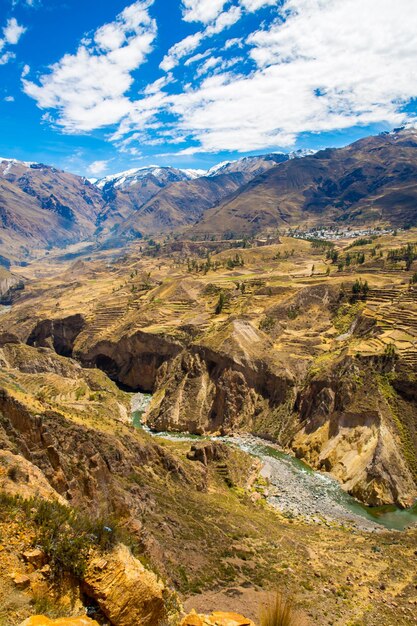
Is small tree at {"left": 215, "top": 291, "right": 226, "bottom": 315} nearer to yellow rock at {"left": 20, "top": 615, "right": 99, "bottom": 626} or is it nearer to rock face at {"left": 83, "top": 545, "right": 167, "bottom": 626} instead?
rock face at {"left": 83, "top": 545, "right": 167, "bottom": 626}

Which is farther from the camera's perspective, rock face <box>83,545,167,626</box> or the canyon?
the canyon

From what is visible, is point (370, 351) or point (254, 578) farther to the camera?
point (370, 351)

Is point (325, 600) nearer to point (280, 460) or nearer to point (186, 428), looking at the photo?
point (280, 460)

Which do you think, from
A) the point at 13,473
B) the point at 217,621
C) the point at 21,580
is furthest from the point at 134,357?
the point at 217,621

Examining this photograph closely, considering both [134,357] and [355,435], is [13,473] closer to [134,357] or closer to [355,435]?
[355,435]

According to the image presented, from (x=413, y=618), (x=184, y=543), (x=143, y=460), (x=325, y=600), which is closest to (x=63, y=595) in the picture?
(x=184, y=543)

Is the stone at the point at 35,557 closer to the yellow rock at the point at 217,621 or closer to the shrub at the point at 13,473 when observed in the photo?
the yellow rock at the point at 217,621

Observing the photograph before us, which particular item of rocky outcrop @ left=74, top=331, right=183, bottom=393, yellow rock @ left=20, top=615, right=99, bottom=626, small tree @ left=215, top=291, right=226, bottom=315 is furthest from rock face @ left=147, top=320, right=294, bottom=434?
yellow rock @ left=20, top=615, right=99, bottom=626

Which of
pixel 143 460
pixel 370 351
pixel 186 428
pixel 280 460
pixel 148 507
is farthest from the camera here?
pixel 186 428
